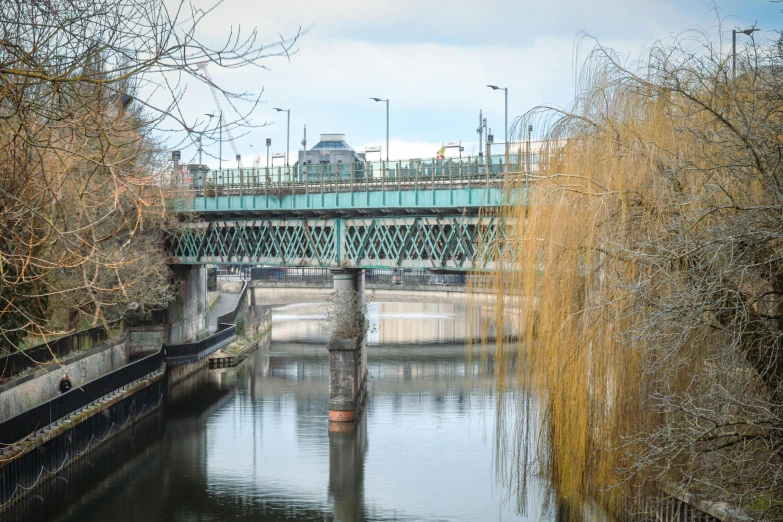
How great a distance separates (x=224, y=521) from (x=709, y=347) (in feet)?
47.2

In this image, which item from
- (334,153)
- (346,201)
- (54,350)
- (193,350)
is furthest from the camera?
(334,153)

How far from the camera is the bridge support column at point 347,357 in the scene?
117ft

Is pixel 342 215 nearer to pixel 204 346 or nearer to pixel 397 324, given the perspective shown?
pixel 204 346

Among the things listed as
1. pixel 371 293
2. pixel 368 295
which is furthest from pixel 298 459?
pixel 371 293

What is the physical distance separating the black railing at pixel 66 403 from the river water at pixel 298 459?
1726 mm

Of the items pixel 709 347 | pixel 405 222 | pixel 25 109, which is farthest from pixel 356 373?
pixel 25 109

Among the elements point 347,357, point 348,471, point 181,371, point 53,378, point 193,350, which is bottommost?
point 348,471

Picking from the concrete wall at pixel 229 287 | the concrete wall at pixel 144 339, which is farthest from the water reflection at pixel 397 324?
the concrete wall at pixel 144 339

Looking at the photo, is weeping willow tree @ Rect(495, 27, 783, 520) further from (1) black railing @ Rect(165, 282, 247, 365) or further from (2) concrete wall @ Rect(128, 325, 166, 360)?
(2) concrete wall @ Rect(128, 325, 166, 360)

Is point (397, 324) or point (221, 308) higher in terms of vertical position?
point (221, 308)

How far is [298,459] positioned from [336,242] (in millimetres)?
12812

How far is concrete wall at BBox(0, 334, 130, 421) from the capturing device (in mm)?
26589

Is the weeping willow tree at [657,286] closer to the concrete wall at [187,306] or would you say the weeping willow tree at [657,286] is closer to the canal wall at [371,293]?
the concrete wall at [187,306]

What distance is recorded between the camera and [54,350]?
30547 mm
